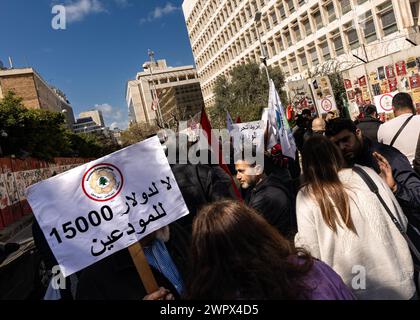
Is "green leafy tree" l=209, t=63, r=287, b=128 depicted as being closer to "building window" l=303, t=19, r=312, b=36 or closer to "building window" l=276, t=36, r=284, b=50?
"building window" l=276, t=36, r=284, b=50

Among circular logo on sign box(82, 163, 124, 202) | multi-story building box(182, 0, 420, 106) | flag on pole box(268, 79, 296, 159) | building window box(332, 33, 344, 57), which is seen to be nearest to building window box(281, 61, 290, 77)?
multi-story building box(182, 0, 420, 106)

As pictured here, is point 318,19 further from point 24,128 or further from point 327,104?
point 24,128

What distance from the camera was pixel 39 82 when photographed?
7719cm

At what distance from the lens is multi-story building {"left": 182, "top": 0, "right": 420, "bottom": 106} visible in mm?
26995

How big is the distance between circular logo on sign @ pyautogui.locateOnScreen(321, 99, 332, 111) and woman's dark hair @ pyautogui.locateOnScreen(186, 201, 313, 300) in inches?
485

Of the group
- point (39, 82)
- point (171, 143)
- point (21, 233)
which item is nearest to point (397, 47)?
point (21, 233)

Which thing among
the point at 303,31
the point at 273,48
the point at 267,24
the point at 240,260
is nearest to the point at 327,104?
the point at 240,260

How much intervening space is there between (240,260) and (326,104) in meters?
12.7

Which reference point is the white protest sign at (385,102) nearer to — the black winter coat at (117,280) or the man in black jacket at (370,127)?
the man in black jacket at (370,127)

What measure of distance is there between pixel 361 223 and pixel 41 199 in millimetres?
1809

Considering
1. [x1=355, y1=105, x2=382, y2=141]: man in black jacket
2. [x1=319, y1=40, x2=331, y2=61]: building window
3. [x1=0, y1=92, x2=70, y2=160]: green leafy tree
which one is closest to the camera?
[x1=355, y1=105, x2=382, y2=141]: man in black jacket

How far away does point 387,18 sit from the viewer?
27234 millimetres
